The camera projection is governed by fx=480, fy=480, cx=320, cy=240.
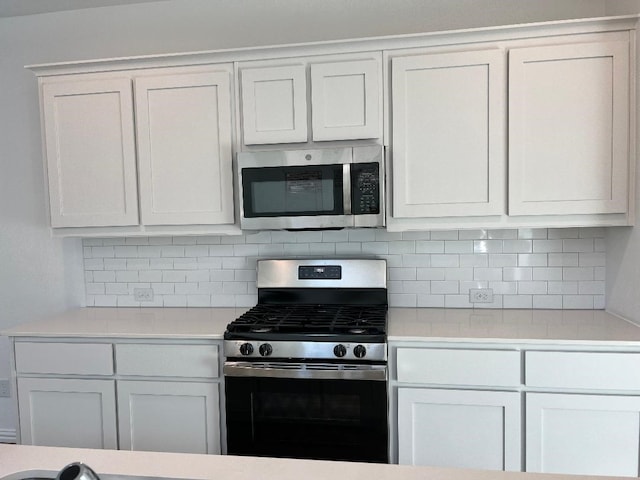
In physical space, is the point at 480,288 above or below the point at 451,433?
above

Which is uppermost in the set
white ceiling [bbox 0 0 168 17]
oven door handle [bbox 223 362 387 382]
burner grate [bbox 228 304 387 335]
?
white ceiling [bbox 0 0 168 17]

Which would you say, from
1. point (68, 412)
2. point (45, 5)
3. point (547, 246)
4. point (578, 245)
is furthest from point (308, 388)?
point (45, 5)

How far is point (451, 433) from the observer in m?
2.15

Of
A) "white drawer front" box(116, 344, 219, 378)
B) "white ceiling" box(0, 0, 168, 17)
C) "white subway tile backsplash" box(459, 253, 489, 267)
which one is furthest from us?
"white ceiling" box(0, 0, 168, 17)

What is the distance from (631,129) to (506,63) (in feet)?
2.09

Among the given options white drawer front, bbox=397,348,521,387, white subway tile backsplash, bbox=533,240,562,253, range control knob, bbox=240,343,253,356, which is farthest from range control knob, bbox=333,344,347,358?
white subway tile backsplash, bbox=533,240,562,253

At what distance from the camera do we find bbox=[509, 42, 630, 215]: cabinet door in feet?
7.21

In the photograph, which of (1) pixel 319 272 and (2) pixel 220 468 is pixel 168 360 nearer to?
(1) pixel 319 272

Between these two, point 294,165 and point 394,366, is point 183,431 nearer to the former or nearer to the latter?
point 394,366

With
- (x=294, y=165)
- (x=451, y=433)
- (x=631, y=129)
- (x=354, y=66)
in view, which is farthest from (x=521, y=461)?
(x=354, y=66)

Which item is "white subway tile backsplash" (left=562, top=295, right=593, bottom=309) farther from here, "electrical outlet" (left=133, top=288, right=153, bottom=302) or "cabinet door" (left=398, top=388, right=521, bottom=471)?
"electrical outlet" (left=133, top=288, right=153, bottom=302)

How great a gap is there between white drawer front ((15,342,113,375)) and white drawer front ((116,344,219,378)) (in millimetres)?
78

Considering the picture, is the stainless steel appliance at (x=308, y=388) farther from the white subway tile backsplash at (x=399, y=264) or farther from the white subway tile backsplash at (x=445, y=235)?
the white subway tile backsplash at (x=445, y=235)

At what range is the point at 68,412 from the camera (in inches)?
Result: 97.8
